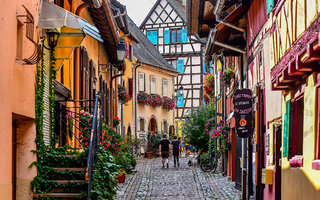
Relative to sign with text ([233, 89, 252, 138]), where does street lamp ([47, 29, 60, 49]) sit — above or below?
above

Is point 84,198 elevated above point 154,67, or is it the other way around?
point 154,67

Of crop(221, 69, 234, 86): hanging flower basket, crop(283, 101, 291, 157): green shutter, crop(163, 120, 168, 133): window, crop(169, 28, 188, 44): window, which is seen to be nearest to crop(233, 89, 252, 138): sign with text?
crop(283, 101, 291, 157): green shutter

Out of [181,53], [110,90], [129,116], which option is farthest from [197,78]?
[110,90]

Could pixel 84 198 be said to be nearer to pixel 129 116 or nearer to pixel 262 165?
pixel 262 165

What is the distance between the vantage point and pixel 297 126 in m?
8.14

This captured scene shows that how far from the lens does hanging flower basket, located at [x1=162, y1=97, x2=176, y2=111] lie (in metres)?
37.7

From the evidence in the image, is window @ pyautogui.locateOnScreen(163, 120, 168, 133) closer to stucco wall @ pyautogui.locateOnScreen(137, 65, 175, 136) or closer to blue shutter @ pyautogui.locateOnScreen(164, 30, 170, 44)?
stucco wall @ pyautogui.locateOnScreen(137, 65, 175, 136)

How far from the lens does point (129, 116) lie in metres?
32.6

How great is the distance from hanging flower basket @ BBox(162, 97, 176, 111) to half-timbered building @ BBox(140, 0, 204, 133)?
207 centimetres

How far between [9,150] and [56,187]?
1.71m

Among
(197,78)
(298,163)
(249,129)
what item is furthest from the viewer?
(197,78)

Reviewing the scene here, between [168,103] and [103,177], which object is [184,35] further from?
[103,177]

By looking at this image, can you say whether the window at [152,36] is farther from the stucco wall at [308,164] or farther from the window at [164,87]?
the stucco wall at [308,164]

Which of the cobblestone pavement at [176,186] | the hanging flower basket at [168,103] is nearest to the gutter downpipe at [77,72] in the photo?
the cobblestone pavement at [176,186]
